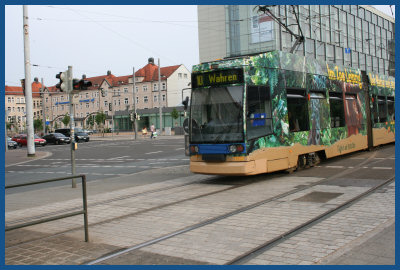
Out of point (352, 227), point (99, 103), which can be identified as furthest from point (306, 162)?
point (99, 103)

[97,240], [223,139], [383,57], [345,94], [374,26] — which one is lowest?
[97,240]

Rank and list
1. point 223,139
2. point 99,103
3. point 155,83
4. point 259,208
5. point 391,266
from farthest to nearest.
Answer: point 99,103, point 155,83, point 223,139, point 259,208, point 391,266

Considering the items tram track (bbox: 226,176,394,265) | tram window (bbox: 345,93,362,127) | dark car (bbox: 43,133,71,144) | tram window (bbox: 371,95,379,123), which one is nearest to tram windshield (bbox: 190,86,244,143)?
tram track (bbox: 226,176,394,265)

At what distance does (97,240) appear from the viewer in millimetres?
6133

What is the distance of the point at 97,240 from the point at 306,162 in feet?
28.1

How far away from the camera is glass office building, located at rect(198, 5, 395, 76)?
46656 mm

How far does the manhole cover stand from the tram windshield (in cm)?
225

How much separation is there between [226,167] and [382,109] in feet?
35.5

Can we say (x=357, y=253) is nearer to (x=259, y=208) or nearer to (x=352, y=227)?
A: (x=352, y=227)

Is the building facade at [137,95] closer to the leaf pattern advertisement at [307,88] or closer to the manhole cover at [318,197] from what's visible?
the leaf pattern advertisement at [307,88]

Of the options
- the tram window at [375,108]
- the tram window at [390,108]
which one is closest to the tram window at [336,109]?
the tram window at [375,108]

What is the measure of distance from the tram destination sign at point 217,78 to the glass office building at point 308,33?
32879 mm

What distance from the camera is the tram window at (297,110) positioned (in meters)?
11.9

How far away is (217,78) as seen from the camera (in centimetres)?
1101
